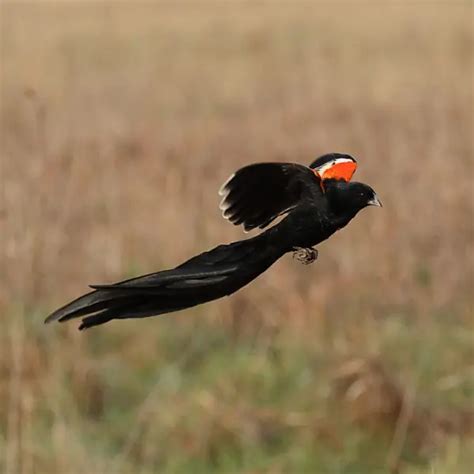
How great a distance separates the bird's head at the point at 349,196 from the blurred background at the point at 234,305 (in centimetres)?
126

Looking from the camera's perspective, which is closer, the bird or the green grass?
the bird

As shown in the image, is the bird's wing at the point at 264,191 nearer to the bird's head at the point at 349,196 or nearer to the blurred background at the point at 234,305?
the bird's head at the point at 349,196

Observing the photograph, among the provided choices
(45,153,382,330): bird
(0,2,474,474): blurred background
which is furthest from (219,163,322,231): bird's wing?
(0,2,474,474): blurred background

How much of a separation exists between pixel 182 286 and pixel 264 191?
2.6 inches

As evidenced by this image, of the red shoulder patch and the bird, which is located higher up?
the red shoulder patch

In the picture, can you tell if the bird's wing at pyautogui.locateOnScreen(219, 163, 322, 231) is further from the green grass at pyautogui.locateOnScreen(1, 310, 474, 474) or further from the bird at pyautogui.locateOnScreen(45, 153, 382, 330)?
the green grass at pyautogui.locateOnScreen(1, 310, 474, 474)

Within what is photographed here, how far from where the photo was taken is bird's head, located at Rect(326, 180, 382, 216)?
14.6 inches

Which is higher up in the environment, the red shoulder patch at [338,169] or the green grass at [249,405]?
the red shoulder patch at [338,169]

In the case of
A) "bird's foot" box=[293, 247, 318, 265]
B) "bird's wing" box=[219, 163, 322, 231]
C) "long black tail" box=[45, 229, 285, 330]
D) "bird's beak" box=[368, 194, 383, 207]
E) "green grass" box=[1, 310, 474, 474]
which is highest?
"bird's wing" box=[219, 163, 322, 231]

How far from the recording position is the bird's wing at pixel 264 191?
0.38 m

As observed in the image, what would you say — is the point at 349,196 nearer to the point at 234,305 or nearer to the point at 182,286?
the point at 182,286

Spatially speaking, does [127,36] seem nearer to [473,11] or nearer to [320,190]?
[473,11]

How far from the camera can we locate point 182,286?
0.38 meters

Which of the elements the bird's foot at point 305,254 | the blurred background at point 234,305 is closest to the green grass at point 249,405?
the blurred background at point 234,305
